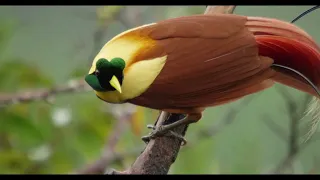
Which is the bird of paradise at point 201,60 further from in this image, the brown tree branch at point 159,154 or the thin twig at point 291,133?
the thin twig at point 291,133

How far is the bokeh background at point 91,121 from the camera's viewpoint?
1009mm

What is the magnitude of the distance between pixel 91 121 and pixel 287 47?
0.59m

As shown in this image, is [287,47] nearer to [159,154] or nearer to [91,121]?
[159,154]

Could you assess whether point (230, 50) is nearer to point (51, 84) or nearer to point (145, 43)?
point (145, 43)

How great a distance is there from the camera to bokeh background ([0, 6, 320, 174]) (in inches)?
39.7

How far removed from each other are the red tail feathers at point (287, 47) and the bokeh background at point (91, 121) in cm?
32

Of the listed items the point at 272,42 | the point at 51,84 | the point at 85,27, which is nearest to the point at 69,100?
the point at 51,84

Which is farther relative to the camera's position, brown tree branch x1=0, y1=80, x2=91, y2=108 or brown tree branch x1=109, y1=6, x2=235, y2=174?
brown tree branch x1=0, y1=80, x2=91, y2=108

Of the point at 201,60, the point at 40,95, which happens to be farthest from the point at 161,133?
the point at 40,95

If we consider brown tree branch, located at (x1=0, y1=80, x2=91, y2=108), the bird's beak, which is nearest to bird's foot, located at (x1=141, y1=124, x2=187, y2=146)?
the bird's beak

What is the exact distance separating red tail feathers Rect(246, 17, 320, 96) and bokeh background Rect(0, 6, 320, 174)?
1.04 feet

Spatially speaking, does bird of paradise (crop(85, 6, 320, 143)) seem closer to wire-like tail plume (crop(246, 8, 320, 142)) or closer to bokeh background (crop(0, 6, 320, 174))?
wire-like tail plume (crop(246, 8, 320, 142))

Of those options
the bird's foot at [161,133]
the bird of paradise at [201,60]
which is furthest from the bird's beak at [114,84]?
the bird's foot at [161,133]

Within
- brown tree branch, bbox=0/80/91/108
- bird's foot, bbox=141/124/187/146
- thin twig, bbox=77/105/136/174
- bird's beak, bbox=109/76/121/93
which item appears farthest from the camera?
thin twig, bbox=77/105/136/174
